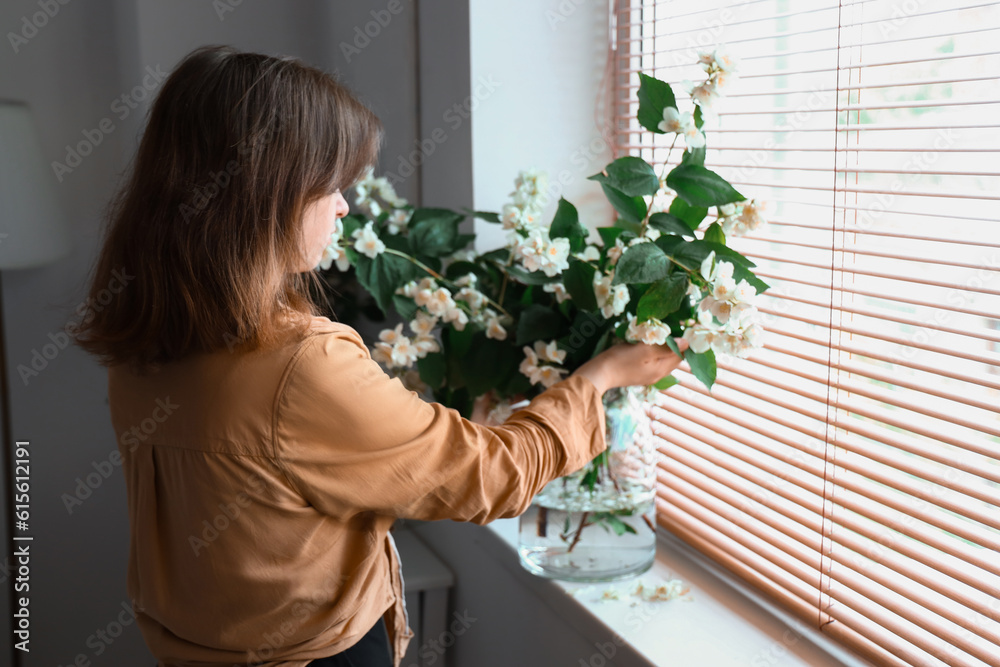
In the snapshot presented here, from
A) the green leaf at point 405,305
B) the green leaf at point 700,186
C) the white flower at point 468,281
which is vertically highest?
the green leaf at point 700,186

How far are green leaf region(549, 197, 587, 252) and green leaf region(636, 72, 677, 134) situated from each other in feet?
0.54

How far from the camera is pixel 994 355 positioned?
0.82 meters

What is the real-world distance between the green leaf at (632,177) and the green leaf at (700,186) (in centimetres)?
3

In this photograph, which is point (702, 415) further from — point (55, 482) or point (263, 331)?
point (55, 482)

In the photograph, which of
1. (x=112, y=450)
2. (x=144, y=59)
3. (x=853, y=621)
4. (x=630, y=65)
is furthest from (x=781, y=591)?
(x=144, y=59)

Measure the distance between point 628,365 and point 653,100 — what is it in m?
0.31

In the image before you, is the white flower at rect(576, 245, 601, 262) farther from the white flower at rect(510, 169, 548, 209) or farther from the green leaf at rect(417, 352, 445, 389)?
the green leaf at rect(417, 352, 445, 389)

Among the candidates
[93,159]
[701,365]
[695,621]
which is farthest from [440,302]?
[93,159]

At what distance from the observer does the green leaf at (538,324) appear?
1.11m

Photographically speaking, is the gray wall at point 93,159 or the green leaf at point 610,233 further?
the gray wall at point 93,159

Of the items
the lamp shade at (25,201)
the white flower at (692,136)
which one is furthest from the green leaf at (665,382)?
the lamp shade at (25,201)

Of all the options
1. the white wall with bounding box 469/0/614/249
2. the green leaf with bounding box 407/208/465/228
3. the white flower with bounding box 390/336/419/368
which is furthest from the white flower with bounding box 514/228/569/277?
the white wall with bounding box 469/0/614/249

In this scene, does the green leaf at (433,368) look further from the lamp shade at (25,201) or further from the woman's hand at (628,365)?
the lamp shade at (25,201)

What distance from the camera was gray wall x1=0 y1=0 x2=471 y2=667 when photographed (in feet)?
5.22
